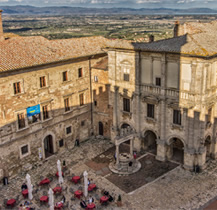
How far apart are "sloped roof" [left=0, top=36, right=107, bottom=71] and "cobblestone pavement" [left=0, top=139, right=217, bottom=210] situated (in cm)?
1305

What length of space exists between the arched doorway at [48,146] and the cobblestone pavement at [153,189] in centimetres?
208

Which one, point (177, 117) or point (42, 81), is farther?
point (42, 81)

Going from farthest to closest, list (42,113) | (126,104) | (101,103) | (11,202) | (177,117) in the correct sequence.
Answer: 1. (101,103)
2. (126,104)
3. (42,113)
4. (177,117)
5. (11,202)

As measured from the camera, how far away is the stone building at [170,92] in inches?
1300

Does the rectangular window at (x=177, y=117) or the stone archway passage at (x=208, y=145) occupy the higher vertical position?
the rectangular window at (x=177, y=117)

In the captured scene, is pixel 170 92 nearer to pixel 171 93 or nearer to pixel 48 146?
pixel 171 93

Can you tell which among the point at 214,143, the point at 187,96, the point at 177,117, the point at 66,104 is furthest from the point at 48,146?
the point at 214,143

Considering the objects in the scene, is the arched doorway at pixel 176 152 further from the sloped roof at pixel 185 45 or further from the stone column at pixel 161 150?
the sloped roof at pixel 185 45

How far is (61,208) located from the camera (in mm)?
29719

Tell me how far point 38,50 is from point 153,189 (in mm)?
21720

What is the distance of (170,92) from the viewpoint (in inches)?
1390

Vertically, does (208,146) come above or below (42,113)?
below

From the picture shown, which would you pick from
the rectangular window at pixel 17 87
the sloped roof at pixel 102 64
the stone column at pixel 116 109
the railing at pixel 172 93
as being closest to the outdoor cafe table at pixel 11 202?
the rectangular window at pixel 17 87

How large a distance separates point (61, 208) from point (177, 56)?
65.6 feet
